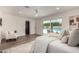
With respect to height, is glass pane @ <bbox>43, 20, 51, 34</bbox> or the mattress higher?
glass pane @ <bbox>43, 20, 51, 34</bbox>

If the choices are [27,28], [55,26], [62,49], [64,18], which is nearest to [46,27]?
[55,26]

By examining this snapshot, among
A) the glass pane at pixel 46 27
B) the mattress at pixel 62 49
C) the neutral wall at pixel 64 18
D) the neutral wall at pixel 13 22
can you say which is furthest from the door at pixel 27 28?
the mattress at pixel 62 49

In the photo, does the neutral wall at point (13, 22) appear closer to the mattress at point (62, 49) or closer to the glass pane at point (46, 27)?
the glass pane at point (46, 27)

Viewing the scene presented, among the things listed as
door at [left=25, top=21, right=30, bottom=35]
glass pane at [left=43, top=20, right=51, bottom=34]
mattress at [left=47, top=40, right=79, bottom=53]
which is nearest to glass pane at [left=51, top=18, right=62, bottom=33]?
glass pane at [left=43, top=20, right=51, bottom=34]

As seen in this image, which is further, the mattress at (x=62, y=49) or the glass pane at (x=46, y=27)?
the glass pane at (x=46, y=27)

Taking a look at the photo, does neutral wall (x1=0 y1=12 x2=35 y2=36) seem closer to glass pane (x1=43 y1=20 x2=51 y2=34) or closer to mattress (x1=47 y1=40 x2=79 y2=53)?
glass pane (x1=43 y1=20 x2=51 y2=34)

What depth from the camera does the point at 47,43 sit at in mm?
1865

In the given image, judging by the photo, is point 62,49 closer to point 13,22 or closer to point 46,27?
point 46,27

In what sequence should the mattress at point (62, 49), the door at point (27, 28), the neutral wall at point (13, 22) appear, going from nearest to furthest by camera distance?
1. the mattress at point (62, 49)
2. the neutral wall at point (13, 22)
3. the door at point (27, 28)

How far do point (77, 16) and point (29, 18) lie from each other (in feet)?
7.43

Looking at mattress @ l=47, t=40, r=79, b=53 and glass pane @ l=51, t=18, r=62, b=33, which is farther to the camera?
glass pane @ l=51, t=18, r=62, b=33

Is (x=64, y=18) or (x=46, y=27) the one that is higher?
(x=64, y=18)
